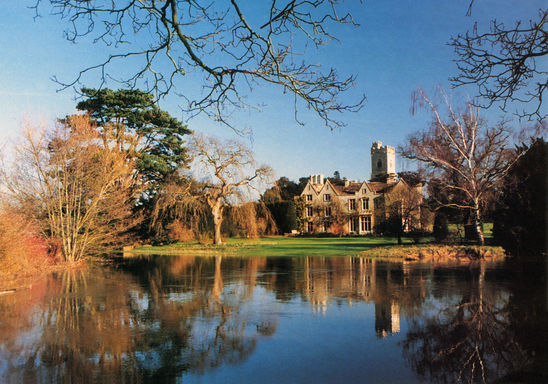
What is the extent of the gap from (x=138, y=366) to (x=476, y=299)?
7.94 meters

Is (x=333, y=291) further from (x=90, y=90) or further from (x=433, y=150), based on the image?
(x=90, y=90)

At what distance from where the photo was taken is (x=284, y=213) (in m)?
54.5

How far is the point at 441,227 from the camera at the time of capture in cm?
2845

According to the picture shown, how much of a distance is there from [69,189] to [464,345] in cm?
1851

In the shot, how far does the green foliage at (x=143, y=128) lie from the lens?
31969mm

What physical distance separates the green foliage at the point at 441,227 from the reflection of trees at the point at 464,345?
19.7m

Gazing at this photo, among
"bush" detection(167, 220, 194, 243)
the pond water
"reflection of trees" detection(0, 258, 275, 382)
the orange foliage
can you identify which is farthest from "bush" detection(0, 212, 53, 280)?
"bush" detection(167, 220, 194, 243)

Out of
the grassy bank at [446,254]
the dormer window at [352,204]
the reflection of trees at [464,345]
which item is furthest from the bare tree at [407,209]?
the dormer window at [352,204]

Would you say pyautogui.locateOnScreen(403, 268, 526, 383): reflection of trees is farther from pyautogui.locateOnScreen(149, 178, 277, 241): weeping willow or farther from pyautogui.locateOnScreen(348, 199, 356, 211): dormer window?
pyautogui.locateOnScreen(348, 199, 356, 211): dormer window

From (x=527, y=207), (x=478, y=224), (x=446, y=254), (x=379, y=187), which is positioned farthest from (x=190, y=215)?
(x=379, y=187)

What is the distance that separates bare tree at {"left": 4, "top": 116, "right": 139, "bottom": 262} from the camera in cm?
Result: 1905

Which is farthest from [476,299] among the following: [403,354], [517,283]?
[403,354]

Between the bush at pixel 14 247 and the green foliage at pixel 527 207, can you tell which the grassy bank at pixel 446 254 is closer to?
the green foliage at pixel 527 207

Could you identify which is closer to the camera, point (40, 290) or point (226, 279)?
point (40, 290)
